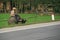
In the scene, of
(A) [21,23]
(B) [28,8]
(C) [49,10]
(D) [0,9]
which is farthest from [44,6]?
(A) [21,23]

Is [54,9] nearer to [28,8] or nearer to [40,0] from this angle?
[40,0]

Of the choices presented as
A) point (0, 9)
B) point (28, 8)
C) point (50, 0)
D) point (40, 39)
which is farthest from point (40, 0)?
point (40, 39)

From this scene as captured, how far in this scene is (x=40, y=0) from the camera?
44.2m

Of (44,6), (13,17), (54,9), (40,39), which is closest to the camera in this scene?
(40,39)

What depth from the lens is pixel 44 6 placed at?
46.8 m

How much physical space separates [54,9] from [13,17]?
68.9ft

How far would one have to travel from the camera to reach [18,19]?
2247cm

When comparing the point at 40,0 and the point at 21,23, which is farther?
the point at 40,0

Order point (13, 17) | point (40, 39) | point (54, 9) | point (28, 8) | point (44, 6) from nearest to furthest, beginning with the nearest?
point (40, 39) → point (13, 17) → point (54, 9) → point (44, 6) → point (28, 8)

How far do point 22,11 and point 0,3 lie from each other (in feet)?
29.1

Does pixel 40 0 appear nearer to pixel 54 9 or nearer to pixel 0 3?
pixel 54 9

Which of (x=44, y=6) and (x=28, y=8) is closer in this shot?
(x=44, y=6)

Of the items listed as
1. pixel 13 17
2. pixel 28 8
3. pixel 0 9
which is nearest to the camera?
pixel 13 17

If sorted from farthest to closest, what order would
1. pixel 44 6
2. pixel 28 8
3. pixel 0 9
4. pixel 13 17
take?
pixel 0 9 → pixel 28 8 → pixel 44 6 → pixel 13 17
